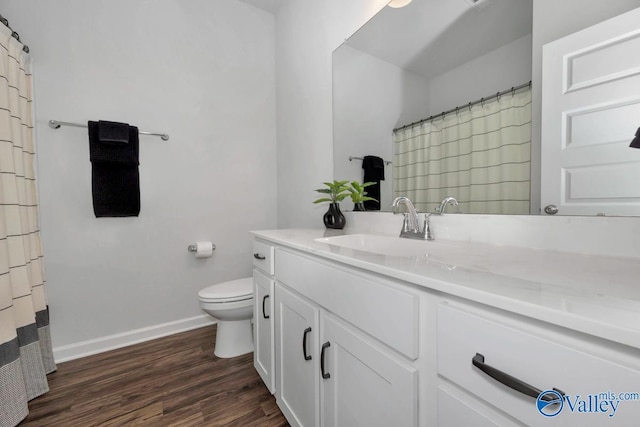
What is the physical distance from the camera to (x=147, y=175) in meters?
1.93

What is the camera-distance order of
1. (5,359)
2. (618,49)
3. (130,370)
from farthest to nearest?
1. (130,370)
2. (5,359)
3. (618,49)

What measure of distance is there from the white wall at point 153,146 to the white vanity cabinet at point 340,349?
126 centimetres

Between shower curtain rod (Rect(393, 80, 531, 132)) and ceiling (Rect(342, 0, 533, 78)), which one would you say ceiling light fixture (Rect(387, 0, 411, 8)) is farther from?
shower curtain rod (Rect(393, 80, 531, 132))

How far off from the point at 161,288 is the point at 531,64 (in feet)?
7.93

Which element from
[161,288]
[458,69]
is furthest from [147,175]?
[458,69]

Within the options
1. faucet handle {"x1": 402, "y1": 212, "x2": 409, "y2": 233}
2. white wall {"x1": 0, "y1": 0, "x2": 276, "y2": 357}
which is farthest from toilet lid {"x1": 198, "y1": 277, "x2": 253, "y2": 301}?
faucet handle {"x1": 402, "y1": 212, "x2": 409, "y2": 233}

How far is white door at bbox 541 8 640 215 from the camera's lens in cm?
71

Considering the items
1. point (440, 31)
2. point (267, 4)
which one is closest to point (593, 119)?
point (440, 31)

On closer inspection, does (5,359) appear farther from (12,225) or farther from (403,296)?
(403,296)

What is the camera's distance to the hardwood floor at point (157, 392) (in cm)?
124

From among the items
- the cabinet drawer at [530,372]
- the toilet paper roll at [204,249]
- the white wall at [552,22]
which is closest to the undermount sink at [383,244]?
the white wall at [552,22]

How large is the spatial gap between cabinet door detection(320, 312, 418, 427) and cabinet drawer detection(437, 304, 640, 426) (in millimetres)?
128

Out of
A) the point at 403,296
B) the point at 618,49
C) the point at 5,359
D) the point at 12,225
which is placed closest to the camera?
the point at 403,296

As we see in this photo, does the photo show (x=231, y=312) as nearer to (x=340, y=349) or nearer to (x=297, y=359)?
(x=297, y=359)
